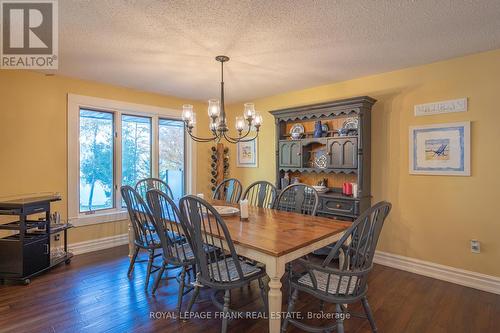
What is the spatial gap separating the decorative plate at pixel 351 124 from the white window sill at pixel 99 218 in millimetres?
3545

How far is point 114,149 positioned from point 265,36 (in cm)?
292

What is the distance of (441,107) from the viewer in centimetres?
303

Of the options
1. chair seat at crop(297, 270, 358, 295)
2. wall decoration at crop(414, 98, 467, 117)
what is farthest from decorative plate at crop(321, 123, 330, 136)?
chair seat at crop(297, 270, 358, 295)

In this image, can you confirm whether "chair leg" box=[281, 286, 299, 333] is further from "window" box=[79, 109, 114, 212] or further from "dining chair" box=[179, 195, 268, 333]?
"window" box=[79, 109, 114, 212]

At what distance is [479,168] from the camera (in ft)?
9.22

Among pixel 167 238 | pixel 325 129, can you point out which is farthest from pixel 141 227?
pixel 325 129

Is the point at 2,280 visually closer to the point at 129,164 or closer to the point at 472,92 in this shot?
the point at 129,164

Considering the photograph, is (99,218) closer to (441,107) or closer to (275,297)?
(275,297)

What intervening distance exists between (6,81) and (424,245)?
5277 mm

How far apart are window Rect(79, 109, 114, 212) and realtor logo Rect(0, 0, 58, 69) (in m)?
0.92

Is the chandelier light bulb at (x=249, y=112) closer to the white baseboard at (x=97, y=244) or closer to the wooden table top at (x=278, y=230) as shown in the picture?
the wooden table top at (x=278, y=230)

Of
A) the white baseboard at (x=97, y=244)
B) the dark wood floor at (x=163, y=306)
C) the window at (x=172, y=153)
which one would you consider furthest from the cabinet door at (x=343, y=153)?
the white baseboard at (x=97, y=244)

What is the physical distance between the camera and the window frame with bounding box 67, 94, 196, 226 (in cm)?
371

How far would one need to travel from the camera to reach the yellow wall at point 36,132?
323cm
